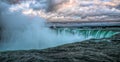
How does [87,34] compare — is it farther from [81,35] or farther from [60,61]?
[60,61]

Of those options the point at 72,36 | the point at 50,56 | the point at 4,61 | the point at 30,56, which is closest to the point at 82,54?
the point at 50,56

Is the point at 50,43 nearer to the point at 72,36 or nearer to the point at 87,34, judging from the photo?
the point at 72,36

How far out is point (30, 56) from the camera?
34.9 meters

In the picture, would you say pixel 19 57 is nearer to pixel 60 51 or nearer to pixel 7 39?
pixel 60 51

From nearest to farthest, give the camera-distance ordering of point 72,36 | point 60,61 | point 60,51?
point 60,61, point 60,51, point 72,36

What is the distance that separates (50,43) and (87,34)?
15.6 metres

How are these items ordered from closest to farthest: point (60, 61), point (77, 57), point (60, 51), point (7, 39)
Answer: point (60, 61)
point (77, 57)
point (60, 51)
point (7, 39)

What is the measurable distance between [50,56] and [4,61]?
222 inches

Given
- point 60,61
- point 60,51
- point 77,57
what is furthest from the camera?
point 60,51

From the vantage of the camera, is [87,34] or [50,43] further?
[87,34]

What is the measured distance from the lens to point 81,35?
6462 centimetres

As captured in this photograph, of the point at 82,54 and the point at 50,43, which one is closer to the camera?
the point at 82,54

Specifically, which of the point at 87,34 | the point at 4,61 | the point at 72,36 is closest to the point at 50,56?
the point at 4,61

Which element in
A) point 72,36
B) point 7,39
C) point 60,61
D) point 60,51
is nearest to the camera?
point 60,61
